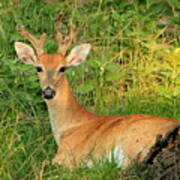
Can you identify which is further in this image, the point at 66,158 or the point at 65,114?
the point at 65,114

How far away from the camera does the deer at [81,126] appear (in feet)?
23.5

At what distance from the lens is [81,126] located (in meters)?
8.05

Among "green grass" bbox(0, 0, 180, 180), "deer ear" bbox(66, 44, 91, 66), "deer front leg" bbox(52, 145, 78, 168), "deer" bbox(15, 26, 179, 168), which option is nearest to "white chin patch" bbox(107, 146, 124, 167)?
"deer" bbox(15, 26, 179, 168)

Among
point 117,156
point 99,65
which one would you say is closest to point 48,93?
point 117,156

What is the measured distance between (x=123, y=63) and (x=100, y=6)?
779 millimetres

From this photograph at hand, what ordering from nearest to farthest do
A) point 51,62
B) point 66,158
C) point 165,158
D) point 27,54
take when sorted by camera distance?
point 165,158
point 66,158
point 51,62
point 27,54

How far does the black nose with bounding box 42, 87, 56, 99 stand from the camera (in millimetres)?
7801

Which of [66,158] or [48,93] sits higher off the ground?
[48,93]

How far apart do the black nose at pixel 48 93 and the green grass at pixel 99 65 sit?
39cm

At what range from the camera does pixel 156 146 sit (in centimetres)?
655

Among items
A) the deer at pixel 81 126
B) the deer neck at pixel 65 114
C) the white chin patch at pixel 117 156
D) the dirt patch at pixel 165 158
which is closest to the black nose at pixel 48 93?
the deer at pixel 81 126

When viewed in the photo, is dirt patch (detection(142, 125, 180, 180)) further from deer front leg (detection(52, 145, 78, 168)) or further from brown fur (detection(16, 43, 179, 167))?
deer front leg (detection(52, 145, 78, 168))

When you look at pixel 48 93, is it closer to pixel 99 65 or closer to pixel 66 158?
pixel 66 158

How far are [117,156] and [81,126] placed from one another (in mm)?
979
